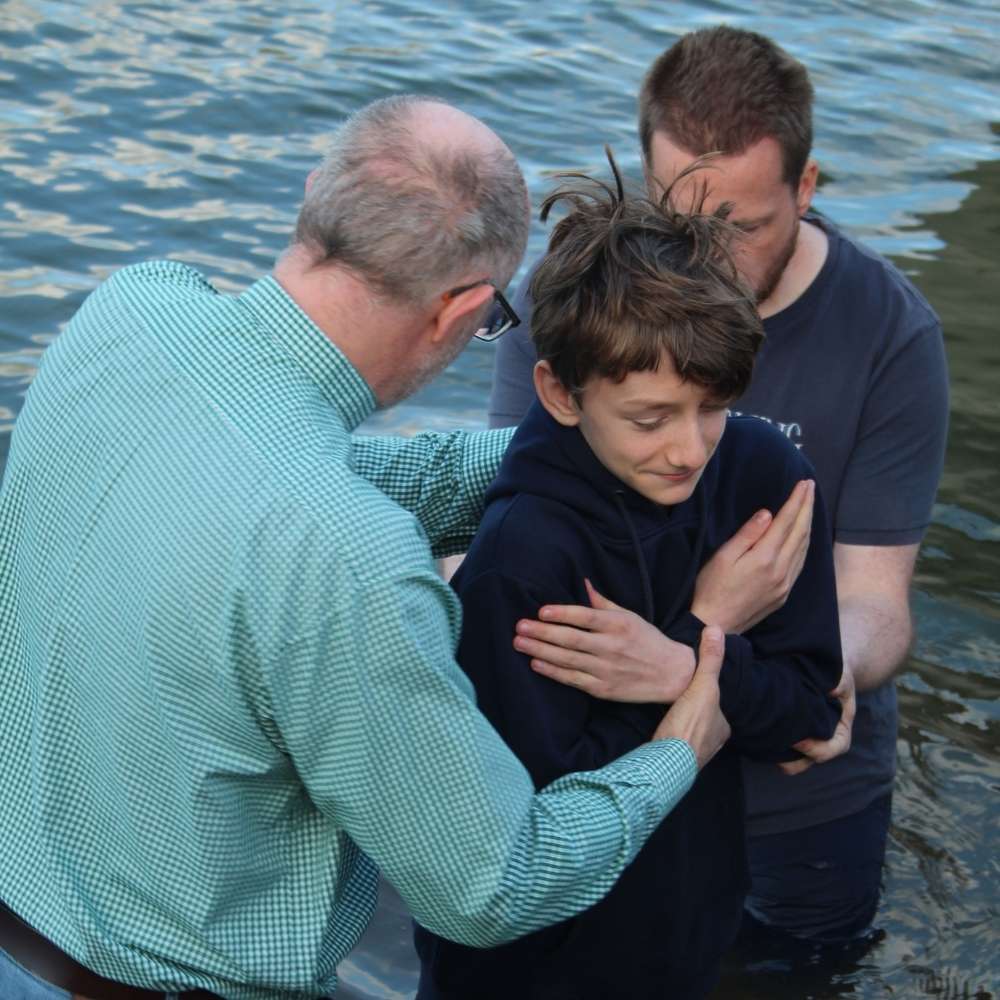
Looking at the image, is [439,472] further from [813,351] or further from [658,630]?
[813,351]

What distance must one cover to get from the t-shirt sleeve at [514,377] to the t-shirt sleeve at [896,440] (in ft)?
2.40

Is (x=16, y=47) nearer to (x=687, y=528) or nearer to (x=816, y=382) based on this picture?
(x=816, y=382)

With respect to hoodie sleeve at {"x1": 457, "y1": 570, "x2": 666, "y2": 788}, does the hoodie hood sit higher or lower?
higher

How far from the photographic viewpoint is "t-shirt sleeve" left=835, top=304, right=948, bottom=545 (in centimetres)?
361

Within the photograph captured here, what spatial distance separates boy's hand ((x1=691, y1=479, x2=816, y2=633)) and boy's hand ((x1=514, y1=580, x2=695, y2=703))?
4.2 inches

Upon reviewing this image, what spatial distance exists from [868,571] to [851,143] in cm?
681

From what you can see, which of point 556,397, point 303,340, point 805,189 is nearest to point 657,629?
point 556,397

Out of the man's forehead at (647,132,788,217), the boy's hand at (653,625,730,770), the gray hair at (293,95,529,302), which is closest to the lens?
the gray hair at (293,95,529,302)

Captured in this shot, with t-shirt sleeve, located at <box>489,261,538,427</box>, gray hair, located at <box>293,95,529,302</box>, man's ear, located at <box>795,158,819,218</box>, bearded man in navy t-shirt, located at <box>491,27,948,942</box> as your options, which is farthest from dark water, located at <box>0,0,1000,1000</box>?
gray hair, located at <box>293,95,529,302</box>

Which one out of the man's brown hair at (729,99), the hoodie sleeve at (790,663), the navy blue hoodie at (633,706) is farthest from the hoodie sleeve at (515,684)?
the man's brown hair at (729,99)

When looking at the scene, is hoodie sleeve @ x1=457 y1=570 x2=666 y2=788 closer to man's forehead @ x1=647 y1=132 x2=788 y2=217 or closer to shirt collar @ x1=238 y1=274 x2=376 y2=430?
shirt collar @ x1=238 y1=274 x2=376 y2=430

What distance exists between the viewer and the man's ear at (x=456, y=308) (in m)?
2.44

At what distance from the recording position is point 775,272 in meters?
3.58

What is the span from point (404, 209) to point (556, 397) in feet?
1.58
